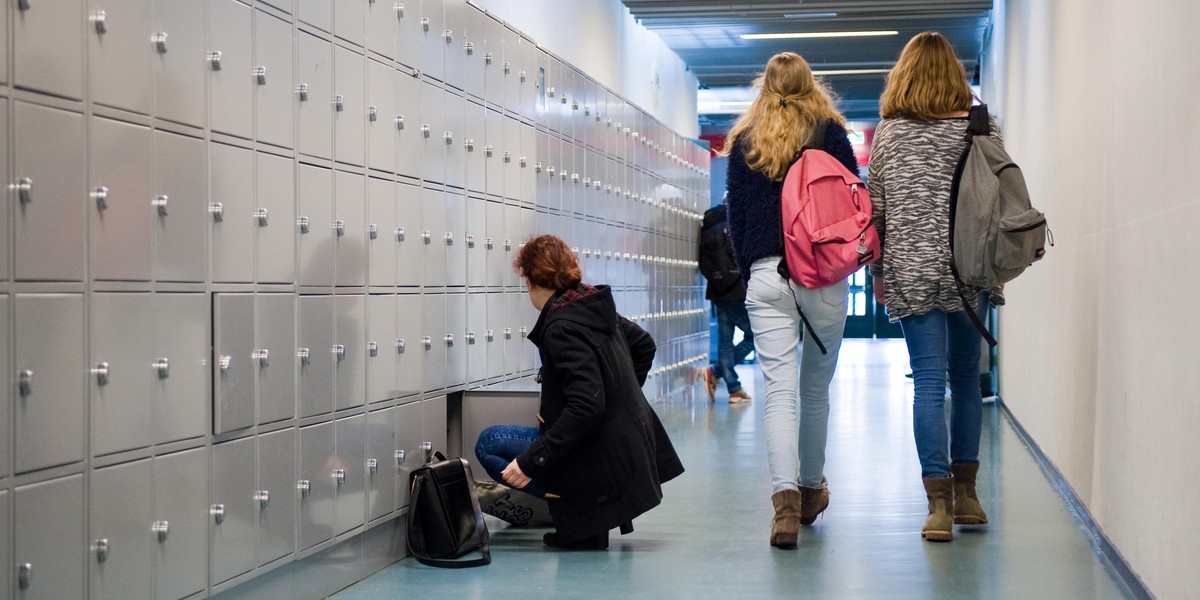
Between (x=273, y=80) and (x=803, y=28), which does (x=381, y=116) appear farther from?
(x=803, y=28)

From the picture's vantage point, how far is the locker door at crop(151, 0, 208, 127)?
2.66m

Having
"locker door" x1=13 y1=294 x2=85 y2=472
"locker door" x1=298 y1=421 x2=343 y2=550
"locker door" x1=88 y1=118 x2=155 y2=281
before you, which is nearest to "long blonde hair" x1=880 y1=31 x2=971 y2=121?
"locker door" x1=298 y1=421 x2=343 y2=550

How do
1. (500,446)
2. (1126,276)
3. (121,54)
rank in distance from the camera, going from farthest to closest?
(500,446) < (1126,276) < (121,54)

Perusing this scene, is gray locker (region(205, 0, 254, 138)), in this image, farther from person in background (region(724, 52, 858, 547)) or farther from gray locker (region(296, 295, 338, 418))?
person in background (region(724, 52, 858, 547))

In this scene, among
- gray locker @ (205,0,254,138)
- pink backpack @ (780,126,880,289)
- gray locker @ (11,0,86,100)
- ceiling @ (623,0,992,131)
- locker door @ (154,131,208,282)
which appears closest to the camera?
gray locker @ (11,0,86,100)

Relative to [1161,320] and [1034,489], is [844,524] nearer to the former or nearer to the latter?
[1034,489]

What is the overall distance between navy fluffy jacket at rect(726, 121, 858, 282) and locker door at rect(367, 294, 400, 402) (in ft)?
3.75

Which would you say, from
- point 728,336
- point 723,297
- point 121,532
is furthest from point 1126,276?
point 723,297

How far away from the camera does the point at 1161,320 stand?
9.54 ft

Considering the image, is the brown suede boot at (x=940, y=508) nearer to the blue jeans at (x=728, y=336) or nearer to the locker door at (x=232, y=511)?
the locker door at (x=232, y=511)

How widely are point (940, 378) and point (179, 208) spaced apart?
2408 mm

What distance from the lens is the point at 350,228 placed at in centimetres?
363

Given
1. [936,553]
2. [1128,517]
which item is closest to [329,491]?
[936,553]

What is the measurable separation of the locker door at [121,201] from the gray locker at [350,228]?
95 centimetres
